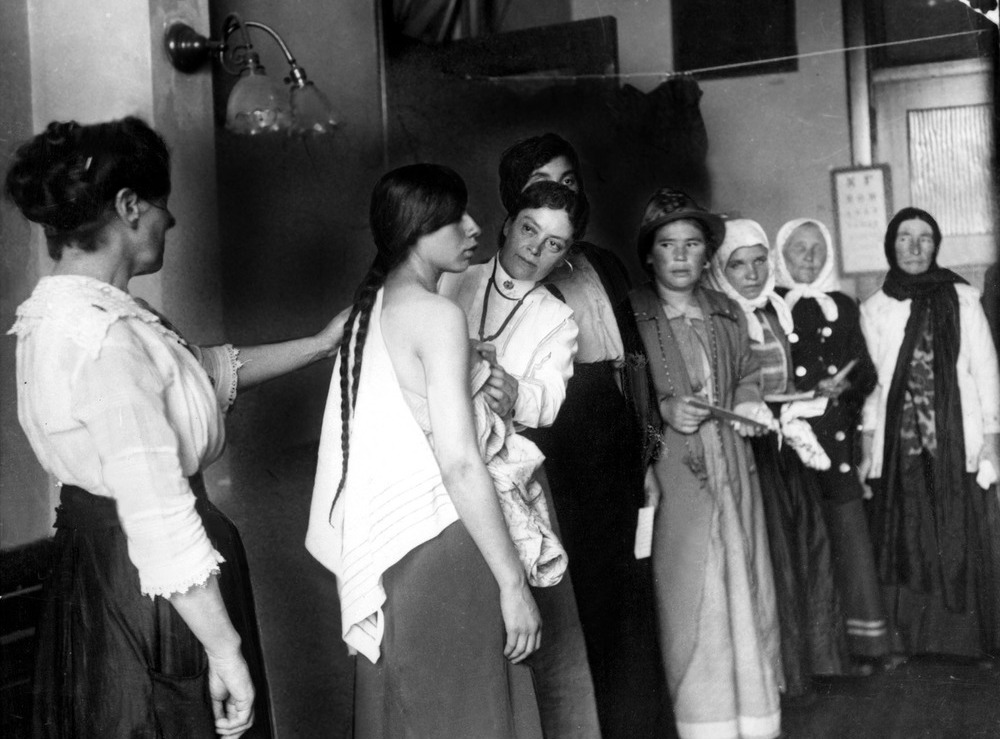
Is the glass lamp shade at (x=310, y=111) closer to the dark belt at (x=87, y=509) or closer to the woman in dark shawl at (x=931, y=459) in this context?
the dark belt at (x=87, y=509)

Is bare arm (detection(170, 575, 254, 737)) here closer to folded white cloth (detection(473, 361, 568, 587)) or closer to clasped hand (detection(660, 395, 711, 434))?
folded white cloth (detection(473, 361, 568, 587))

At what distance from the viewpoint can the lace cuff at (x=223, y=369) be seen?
204cm

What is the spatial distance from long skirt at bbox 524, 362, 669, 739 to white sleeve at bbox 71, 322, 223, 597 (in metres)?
0.87

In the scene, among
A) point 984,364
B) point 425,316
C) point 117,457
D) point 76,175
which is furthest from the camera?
point 984,364

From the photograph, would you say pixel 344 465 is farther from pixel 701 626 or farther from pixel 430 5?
pixel 430 5

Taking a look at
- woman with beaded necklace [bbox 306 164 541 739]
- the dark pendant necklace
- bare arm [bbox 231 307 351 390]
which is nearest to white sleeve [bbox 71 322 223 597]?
woman with beaded necklace [bbox 306 164 541 739]

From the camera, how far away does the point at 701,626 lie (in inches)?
89.4

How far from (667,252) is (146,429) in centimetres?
120

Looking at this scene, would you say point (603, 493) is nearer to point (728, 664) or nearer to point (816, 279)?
point (728, 664)

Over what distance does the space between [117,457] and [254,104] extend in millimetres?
902

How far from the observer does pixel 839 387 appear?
7.39 ft

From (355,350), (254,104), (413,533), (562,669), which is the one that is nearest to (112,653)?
(413,533)

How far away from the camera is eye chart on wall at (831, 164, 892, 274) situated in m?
2.21

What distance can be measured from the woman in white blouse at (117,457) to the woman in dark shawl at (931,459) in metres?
1.37
